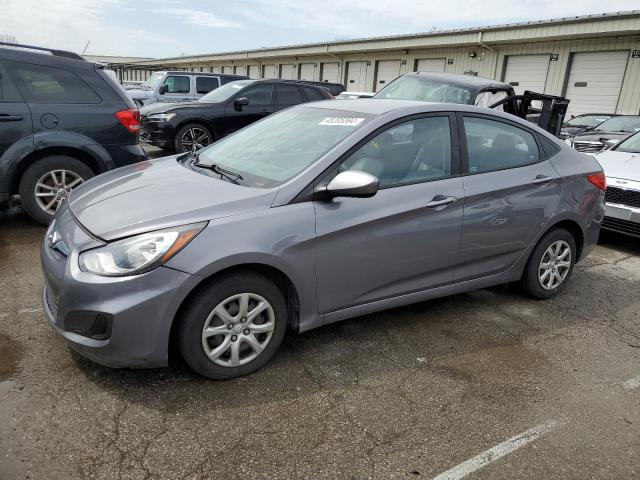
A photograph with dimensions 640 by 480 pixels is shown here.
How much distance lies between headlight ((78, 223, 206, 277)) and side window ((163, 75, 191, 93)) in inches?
528

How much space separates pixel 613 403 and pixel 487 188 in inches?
61.9

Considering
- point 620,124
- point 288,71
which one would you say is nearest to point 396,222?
point 620,124

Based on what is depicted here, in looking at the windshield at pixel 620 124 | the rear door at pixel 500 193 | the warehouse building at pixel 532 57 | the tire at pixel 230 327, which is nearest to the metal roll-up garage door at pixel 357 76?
the warehouse building at pixel 532 57

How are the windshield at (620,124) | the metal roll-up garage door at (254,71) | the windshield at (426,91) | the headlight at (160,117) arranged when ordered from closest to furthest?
1. the windshield at (426,91)
2. the headlight at (160,117)
3. the windshield at (620,124)
4. the metal roll-up garage door at (254,71)

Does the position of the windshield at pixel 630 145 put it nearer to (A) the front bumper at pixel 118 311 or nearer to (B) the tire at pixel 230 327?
(B) the tire at pixel 230 327

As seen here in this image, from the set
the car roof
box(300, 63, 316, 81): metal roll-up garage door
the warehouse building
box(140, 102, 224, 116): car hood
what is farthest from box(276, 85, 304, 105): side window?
box(300, 63, 316, 81): metal roll-up garage door

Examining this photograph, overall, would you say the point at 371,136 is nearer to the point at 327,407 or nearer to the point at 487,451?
the point at 327,407

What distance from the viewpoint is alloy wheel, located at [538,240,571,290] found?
4277 millimetres

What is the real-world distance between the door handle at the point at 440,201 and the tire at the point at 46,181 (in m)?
3.75

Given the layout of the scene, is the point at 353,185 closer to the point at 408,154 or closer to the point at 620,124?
the point at 408,154

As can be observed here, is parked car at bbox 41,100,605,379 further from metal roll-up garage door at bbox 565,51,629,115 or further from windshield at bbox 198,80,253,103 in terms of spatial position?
metal roll-up garage door at bbox 565,51,629,115

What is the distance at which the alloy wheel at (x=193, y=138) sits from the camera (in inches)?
381

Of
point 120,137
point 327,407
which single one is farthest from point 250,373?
point 120,137

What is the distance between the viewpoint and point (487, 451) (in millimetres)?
2500
